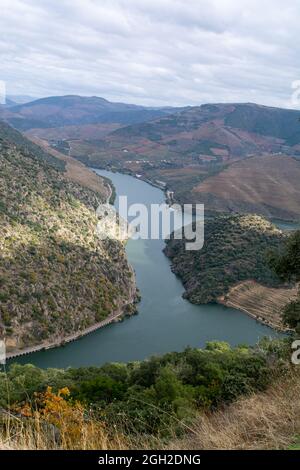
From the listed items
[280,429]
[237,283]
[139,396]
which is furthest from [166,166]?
[280,429]

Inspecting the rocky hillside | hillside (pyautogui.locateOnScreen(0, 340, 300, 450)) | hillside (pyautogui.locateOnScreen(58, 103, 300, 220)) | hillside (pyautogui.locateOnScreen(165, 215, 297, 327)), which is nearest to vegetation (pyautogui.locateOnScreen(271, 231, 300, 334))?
hillside (pyautogui.locateOnScreen(0, 340, 300, 450))

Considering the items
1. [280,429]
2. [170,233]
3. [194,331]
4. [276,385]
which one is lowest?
[194,331]

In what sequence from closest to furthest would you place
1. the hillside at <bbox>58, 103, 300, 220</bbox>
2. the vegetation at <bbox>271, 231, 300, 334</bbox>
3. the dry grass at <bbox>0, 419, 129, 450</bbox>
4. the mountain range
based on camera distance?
the dry grass at <bbox>0, 419, 129, 450</bbox>
the vegetation at <bbox>271, 231, 300, 334</bbox>
the mountain range
the hillside at <bbox>58, 103, 300, 220</bbox>

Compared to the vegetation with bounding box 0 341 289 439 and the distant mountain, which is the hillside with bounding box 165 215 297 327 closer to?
the vegetation with bounding box 0 341 289 439

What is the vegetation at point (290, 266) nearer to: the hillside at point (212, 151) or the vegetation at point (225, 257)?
the vegetation at point (225, 257)
